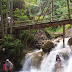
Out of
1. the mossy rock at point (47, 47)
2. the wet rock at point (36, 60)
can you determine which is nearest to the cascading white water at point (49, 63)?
the wet rock at point (36, 60)

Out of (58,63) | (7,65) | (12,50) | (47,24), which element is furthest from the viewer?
(47,24)

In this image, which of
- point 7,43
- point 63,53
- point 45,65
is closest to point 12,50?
point 7,43

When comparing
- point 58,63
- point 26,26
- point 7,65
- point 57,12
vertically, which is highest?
point 57,12

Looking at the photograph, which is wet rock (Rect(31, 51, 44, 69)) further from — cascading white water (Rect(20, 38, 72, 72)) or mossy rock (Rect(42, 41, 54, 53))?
mossy rock (Rect(42, 41, 54, 53))

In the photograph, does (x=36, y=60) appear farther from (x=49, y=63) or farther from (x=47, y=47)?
(x=47, y=47)

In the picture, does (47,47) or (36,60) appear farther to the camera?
(47,47)

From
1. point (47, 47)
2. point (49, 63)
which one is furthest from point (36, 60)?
point (47, 47)

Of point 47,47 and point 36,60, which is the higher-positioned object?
point 47,47

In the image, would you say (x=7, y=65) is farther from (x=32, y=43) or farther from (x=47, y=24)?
(x=32, y=43)

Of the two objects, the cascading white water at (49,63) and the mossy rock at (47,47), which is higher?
the mossy rock at (47,47)

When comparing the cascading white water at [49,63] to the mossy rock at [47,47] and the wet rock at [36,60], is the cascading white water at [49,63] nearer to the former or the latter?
the wet rock at [36,60]

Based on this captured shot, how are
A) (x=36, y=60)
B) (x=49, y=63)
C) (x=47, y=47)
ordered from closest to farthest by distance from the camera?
(x=49, y=63)
(x=36, y=60)
(x=47, y=47)

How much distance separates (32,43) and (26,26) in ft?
11.9

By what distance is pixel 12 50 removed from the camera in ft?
28.0
